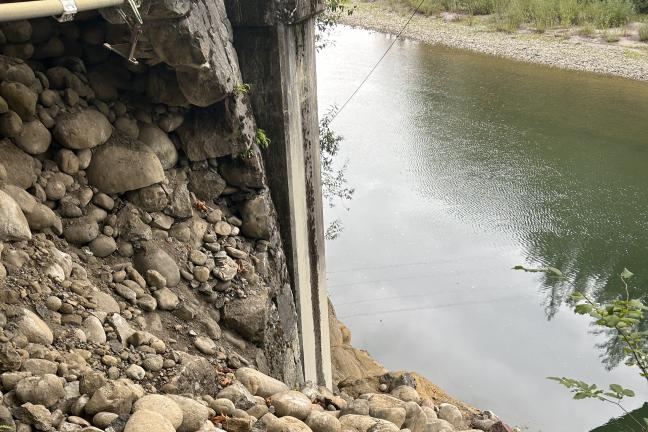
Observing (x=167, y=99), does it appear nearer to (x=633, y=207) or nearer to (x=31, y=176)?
(x=31, y=176)

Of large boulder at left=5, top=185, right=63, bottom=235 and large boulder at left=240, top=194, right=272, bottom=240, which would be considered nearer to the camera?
large boulder at left=5, top=185, right=63, bottom=235

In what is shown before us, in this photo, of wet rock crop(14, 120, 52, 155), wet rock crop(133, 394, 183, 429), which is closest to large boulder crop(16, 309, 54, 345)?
wet rock crop(133, 394, 183, 429)

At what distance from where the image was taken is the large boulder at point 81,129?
315 centimetres

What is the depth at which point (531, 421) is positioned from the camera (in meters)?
7.33

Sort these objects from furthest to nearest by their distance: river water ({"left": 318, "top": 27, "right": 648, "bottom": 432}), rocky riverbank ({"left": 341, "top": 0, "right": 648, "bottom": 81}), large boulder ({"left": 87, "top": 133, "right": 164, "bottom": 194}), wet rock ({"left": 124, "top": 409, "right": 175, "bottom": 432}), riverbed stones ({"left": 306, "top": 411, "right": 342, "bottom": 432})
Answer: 1. rocky riverbank ({"left": 341, "top": 0, "right": 648, "bottom": 81})
2. river water ({"left": 318, "top": 27, "right": 648, "bottom": 432})
3. large boulder ({"left": 87, "top": 133, "right": 164, "bottom": 194})
4. riverbed stones ({"left": 306, "top": 411, "right": 342, "bottom": 432})
5. wet rock ({"left": 124, "top": 409, "right": 175, "bottom": 432})

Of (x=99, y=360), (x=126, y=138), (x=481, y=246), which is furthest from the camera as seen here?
(x=481, y=246)

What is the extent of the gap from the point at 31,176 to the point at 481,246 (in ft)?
25.1

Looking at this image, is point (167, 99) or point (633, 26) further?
point (633, 26)

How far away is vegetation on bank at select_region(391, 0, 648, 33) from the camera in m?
19.3

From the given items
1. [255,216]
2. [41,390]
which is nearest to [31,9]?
[41,390]

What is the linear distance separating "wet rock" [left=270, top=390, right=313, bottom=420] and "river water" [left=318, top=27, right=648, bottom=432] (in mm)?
4790

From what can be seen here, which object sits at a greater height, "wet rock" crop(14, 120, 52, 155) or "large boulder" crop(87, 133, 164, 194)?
"wet rock" crop(14, 120, 52, 155)

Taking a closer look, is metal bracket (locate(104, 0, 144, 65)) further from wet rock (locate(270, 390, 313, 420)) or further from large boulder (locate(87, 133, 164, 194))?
wet rock (locate(270, 390, 313, 420))

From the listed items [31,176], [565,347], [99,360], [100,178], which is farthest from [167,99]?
[565,347]
